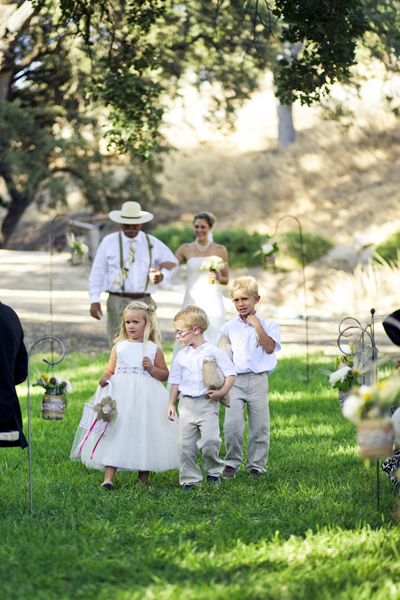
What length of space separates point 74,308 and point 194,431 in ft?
35.8

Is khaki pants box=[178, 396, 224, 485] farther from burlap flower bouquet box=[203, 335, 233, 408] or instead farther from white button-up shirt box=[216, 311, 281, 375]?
white button-up shirt box=[216, 311, 281, 375]

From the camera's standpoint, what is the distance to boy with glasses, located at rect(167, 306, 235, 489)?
5.05 m

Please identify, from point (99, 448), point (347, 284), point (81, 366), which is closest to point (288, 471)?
point (99, 448)

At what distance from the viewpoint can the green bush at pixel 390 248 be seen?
1767cm

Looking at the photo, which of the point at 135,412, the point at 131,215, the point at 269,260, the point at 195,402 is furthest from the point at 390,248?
the point at 135,412

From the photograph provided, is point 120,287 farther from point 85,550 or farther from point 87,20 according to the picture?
point 85,550

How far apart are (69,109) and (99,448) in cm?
1708

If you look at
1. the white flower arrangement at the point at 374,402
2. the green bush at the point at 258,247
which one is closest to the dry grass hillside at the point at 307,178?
→ the green bush at the point at 258,247

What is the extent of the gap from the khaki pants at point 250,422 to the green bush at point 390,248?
12.9m

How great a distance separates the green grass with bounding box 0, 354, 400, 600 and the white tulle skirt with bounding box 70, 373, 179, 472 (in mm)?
199

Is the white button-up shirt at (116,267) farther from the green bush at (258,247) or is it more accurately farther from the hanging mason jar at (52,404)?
the green bush at (258,247)

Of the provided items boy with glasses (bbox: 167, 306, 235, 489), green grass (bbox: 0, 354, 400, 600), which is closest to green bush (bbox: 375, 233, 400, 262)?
green grass (bbox: 0, 354, 400, 600)

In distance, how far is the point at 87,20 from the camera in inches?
304

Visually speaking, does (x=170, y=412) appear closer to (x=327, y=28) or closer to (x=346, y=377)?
(x=346, y=377)
